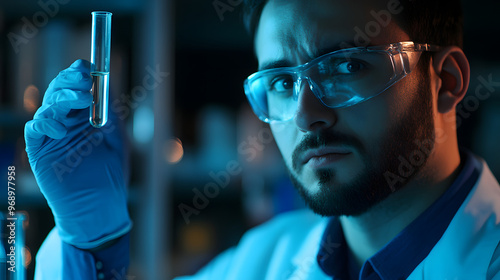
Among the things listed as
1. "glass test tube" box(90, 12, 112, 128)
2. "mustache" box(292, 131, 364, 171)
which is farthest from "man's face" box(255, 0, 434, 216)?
"glass test tube" box(90, 12, 112, 128)

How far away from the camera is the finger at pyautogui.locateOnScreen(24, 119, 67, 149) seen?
2.77 feet

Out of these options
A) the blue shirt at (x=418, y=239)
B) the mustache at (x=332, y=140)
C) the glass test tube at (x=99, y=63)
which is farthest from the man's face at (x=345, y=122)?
the glass test tube at (x=99, y=63)

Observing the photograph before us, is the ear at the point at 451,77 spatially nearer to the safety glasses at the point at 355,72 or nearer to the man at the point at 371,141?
the man at the point at 371,141

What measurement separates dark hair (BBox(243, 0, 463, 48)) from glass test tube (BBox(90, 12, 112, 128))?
438mm

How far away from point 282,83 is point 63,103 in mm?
496

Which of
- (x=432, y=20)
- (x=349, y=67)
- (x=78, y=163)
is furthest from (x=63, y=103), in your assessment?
(x=432, y=20)

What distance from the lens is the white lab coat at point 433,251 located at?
982mm

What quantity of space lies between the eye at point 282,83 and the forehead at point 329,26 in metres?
0.06

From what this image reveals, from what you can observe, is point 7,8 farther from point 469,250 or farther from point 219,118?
point 469,250

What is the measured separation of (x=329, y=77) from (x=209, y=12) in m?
1.21

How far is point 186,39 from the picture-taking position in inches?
88.4

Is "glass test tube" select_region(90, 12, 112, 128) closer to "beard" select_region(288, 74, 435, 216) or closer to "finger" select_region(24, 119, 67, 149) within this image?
"finger" select_region(24, 119, 67, 149)

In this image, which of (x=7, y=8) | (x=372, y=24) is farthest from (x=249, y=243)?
(x=7, y=8)

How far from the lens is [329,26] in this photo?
99 centimetres
